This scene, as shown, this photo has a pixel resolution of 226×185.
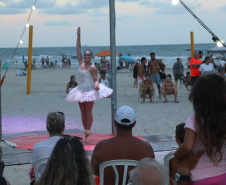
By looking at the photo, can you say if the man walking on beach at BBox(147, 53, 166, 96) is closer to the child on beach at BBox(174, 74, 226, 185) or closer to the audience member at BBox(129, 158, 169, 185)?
the child on beach at BBox(174, 74, 226, 185)

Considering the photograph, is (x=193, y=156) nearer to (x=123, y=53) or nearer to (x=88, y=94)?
(x=88, y=94)

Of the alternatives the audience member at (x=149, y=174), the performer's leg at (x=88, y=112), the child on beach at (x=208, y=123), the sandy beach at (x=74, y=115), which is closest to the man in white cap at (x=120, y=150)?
the child on beach at (x=208, y=123)

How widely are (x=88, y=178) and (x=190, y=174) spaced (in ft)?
2.16

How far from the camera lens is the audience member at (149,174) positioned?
2582 mm

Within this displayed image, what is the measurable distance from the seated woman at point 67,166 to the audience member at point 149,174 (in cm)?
43

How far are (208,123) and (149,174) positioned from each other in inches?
20.0

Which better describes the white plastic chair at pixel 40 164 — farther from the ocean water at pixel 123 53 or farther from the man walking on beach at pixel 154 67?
the ocean water at pixel 123 53

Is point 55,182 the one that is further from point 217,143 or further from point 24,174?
point 24,174

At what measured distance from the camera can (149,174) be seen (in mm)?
2582

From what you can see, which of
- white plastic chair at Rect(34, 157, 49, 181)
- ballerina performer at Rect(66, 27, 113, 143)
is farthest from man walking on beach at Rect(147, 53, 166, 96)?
white plastic chair at Rect(34, 157, 49, 181)

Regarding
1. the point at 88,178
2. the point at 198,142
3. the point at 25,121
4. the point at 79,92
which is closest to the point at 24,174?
the point at 79,92

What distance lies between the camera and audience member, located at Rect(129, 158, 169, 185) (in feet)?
8.47

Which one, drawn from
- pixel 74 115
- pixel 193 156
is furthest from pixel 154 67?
pixel 193 156

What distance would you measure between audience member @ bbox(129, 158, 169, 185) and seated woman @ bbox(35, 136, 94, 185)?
43cm
